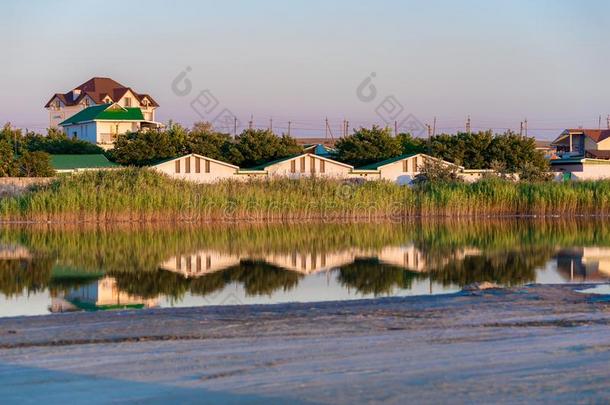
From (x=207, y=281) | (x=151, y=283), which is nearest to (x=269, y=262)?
(x=207, y=281)

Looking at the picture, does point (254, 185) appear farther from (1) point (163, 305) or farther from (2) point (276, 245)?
(1) point (163, 305)

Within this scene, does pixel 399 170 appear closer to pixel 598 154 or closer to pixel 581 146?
pixel 598 154

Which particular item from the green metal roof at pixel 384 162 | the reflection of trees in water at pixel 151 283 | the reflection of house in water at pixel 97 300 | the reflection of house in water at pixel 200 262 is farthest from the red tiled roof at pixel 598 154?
the reflection of house in water at pixel 97 300

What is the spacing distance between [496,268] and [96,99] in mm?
100182

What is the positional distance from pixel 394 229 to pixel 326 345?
90.4ft

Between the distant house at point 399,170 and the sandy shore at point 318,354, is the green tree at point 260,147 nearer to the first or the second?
the distant house at point 399,170

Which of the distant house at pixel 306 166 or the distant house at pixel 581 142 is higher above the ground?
the distant house at pixel 581 142

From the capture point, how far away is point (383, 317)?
41.7 feet

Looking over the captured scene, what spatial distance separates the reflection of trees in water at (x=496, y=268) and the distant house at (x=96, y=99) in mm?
93043

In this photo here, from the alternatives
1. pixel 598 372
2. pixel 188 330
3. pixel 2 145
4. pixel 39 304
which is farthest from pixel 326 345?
pixel 2 145

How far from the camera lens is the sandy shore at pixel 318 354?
845cm

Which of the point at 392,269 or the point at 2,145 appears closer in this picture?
the point at 392,269

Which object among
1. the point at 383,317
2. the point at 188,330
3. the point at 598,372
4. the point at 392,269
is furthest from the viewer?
the point at 392,269

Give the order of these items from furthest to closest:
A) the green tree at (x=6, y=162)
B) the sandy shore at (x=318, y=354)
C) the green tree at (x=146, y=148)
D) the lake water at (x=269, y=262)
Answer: the green tree at (x=146, y=148) < the green tree at (x=6, y=162) < the lake water at (x=269, y=262) < the sandy shore at (x=318, y=354)
